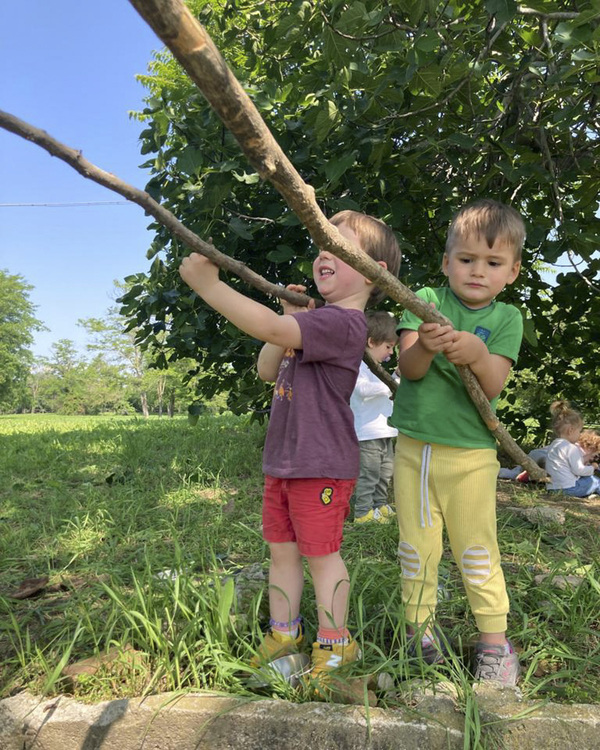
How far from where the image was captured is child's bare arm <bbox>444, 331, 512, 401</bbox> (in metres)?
1.69

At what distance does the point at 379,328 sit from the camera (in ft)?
13.1

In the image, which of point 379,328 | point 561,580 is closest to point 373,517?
point 379,328

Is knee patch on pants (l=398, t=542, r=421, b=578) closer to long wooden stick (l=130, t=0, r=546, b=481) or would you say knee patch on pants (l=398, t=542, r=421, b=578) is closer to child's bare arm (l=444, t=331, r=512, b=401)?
child's bare arm (l=444, t=331, r=512, b=401)

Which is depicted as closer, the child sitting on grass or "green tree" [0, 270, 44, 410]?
the child sitting on grass

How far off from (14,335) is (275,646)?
187ft

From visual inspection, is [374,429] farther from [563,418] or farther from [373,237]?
[373,237]

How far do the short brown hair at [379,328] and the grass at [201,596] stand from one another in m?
1.31

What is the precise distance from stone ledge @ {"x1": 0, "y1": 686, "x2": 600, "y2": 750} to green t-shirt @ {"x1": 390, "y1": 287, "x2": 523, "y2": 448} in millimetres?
757

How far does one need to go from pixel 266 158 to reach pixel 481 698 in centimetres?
154

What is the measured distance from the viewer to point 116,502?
3924mm

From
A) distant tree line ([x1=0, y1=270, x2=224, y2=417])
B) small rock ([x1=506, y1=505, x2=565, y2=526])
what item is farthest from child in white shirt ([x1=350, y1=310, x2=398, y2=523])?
distant tree line ([x1=0, y1=270, x2=224, y2=417])

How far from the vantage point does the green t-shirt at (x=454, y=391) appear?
188 centimetres

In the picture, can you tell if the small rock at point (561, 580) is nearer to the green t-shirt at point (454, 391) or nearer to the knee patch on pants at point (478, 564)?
the knee patch on pants at point (478, 564)

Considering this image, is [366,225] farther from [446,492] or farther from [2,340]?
[2,340]
